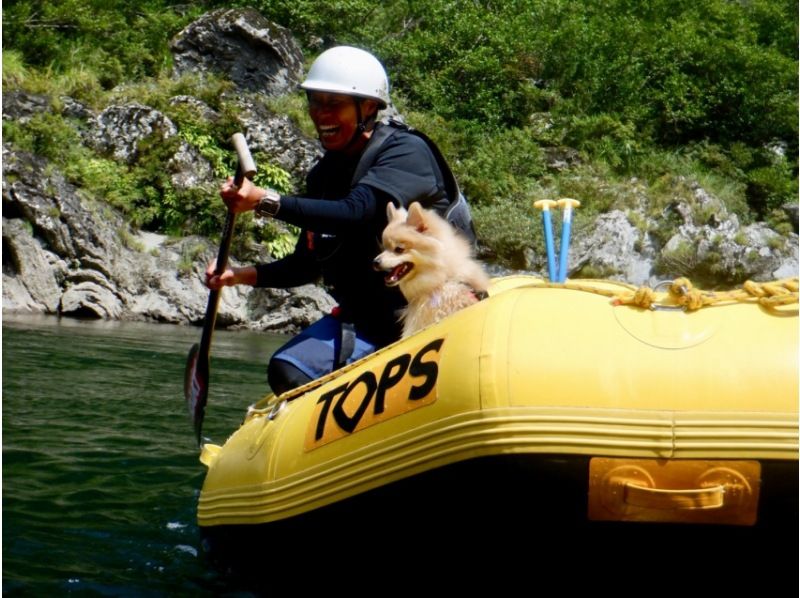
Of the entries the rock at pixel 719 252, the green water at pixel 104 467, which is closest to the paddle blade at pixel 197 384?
the green water at pixel 104 467

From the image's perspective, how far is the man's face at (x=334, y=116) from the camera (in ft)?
10.7

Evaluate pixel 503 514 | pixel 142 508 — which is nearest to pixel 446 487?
pixel 503 514

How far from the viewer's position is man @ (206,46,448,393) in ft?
10.1

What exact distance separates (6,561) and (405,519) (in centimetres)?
146

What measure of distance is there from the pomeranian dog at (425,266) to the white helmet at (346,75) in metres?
0.49

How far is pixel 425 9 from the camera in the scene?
23078 millimetres

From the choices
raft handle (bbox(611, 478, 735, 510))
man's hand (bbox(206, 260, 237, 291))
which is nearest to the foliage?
man's hand (bbox(206, 260, 237, 291))

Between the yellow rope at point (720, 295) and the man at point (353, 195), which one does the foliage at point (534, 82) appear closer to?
the man at point (353, 195)

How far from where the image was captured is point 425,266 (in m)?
2.93

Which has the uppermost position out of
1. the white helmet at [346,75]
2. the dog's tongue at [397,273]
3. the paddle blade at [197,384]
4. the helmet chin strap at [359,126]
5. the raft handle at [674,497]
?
the white helmet at [346,75]

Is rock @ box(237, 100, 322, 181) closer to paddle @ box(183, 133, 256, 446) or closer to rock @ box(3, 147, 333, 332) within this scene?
rock @ box(3, 147, 333, 332)

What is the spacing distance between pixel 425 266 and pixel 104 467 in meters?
2.28

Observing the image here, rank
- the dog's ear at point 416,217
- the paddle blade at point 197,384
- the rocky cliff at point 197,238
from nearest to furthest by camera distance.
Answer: the dog's ear at point 416,217
the paddle blade at point 197,384
the rocky cliff at point 197,238

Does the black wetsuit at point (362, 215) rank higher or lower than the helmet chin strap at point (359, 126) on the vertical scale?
lower
